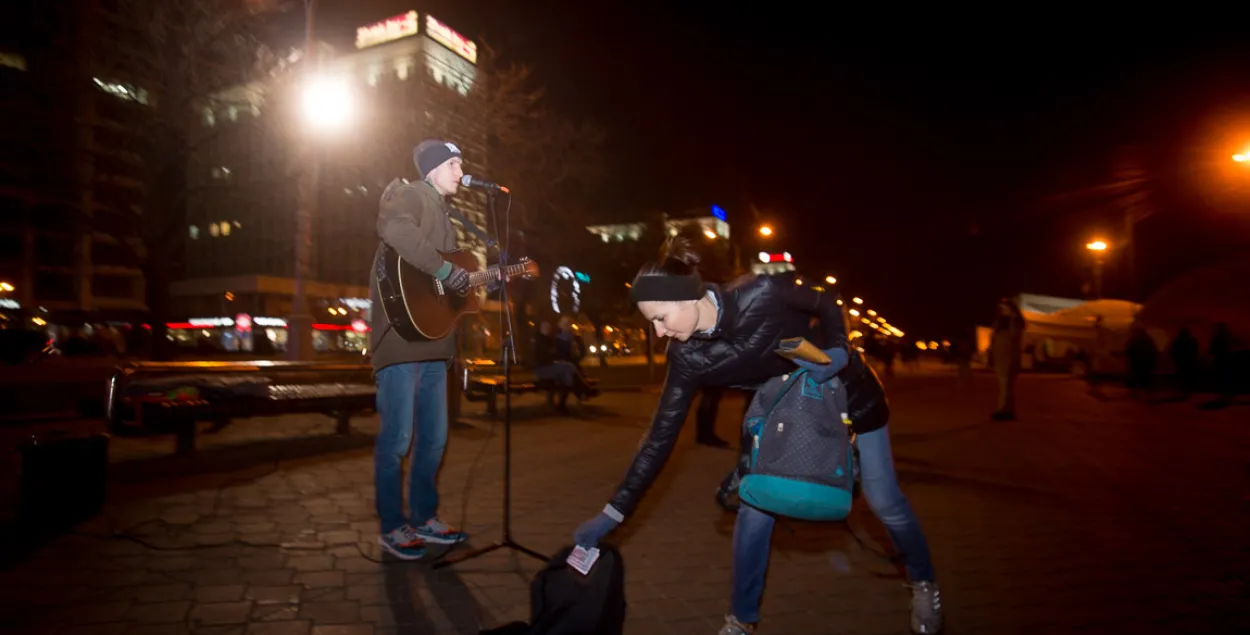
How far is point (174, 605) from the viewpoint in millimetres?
3416

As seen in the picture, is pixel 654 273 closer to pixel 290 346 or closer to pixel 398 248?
pixel 398 248

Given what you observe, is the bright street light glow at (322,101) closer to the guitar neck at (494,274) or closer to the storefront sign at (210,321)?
the guitar neck at (494,274)

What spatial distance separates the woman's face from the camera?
2.68 meters

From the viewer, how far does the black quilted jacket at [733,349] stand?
9.03ft

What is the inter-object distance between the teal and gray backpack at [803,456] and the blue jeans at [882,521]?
26 centimetres

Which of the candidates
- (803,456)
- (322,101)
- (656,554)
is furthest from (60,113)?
(803,456)

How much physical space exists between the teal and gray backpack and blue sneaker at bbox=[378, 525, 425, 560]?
7.17 feet

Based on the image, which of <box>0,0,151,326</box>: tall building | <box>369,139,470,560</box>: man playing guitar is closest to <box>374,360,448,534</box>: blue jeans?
<box>369,139,470,560</box>: man playing guitar

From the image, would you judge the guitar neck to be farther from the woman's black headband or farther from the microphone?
the woman's black headband

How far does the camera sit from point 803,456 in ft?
8.75

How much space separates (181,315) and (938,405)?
58194 millimetres

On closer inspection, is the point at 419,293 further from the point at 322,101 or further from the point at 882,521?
the point at 322,101

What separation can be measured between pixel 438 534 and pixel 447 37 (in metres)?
69.0

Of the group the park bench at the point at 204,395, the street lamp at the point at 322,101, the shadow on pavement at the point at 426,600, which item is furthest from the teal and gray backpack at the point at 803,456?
the street lamp at the point at 322,101
